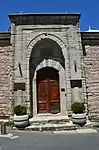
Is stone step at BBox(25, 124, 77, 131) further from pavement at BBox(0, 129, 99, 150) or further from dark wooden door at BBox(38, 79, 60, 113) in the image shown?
dark wooden door at BBox(38, 79, 60, 113)

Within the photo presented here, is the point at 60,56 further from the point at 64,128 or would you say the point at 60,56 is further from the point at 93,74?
the point at 64,128

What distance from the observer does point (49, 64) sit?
38.4 ft

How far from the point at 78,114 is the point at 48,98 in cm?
213

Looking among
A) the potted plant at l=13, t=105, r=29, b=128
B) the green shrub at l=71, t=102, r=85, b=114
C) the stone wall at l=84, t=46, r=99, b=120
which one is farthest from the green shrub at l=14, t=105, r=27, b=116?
the stone wall at l=84, t=46, r=99, b=120

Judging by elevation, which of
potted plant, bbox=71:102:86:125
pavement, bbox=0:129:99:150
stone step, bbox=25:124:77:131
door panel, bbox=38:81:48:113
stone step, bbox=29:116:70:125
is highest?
door panel, bbox=38:81:48:113

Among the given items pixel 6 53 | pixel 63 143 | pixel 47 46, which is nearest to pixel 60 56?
pixel 47 46

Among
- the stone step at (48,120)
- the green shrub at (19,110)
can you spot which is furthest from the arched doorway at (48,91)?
the green shrub at (19,110)

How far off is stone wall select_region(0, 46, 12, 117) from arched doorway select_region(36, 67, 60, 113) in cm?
166

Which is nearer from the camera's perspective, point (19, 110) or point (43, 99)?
point (19, 110)

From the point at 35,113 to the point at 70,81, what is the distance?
2.63m

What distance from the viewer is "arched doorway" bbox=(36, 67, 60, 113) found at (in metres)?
11.6

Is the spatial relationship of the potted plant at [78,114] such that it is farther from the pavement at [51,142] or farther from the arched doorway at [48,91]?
the arched doorway at [48,91]

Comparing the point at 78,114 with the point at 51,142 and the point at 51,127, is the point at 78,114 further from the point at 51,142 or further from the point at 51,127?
the point at 51,142

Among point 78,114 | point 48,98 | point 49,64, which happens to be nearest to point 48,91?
point 48,98
